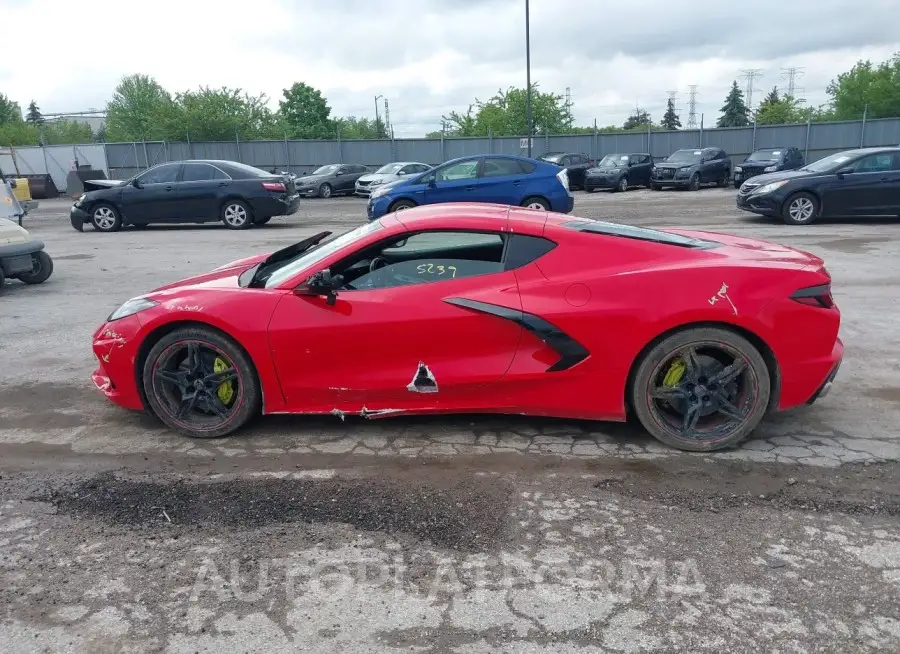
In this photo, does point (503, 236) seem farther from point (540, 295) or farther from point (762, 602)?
point (762, 602)

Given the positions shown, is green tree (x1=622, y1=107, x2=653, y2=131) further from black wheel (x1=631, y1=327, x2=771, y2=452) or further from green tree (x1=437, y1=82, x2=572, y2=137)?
black wheel (x1=631, y1=327, x2=771, y2=452)

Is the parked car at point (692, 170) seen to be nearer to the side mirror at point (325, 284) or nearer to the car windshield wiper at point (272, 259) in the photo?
the car windshield wiper at point (272, 259)

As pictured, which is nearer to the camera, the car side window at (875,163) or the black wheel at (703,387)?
the black wheel at (703,387)

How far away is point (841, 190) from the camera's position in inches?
551

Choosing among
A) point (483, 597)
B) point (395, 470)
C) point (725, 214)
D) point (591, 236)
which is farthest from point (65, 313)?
point (725, 214)

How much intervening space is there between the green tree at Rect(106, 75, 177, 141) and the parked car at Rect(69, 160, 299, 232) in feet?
105

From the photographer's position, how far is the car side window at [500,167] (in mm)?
14945

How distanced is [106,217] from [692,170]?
66.8ft

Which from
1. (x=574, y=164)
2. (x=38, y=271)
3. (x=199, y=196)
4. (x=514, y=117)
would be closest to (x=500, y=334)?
(x=38, y=271)

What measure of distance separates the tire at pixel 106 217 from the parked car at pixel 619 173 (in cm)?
1840

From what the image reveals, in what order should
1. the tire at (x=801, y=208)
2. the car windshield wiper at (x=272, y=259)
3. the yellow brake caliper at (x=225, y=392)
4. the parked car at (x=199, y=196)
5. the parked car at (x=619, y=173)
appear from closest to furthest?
the yellow brake caliper at (x=225, y=392) → the car windshield wiper at (x=272, y=259) → the tire at (x=801, y=208) → the parked car at (x=199, y=196) → the parked car at (x=619, y=173)

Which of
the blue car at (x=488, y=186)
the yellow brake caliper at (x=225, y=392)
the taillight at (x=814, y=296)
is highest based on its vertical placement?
the blue car at (x=488, y=186)

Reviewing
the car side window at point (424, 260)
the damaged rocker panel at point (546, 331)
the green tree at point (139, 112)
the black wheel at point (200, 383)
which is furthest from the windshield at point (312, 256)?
the green tree at point (139, 112)

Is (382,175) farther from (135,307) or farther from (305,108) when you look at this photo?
(305,108)
